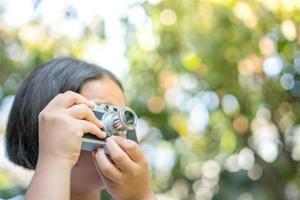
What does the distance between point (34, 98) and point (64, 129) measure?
0.60 ft

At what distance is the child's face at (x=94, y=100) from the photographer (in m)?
0.69

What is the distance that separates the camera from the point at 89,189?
72 centimetres

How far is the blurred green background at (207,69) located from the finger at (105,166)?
38.8 inches

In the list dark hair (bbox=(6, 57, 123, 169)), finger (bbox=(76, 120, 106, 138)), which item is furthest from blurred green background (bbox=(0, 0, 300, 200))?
finger (bbox=(76, 120, 106, 138))

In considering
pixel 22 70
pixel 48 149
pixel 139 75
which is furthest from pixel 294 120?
pixel 48 149

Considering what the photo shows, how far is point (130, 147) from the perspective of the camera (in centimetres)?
62

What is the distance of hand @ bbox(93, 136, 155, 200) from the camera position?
61cm

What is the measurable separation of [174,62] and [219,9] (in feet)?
0.83

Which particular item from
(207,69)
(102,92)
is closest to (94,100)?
(102,92)

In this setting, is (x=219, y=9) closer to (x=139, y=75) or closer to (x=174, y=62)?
(x=174, y=62)

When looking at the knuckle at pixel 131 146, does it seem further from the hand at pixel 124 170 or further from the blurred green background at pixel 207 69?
the blurred green background at pixel 207 69

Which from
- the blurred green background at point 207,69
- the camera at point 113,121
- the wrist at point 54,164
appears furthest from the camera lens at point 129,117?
the blurred green background at point 207,69

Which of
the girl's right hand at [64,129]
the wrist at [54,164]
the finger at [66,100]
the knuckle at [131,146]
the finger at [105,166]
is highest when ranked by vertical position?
the finger at [66,100]

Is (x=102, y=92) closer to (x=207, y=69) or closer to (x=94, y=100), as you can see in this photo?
(x=94, y=100)
